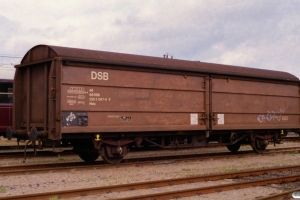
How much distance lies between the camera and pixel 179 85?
1387 cm

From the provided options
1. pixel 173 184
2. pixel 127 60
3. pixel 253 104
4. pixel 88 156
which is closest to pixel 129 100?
pixel 127 60

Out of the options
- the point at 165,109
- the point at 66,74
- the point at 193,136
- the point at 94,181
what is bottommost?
the point at 94,181

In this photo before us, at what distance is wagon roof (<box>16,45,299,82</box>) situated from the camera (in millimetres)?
11641

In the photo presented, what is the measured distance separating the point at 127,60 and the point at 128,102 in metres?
1.30

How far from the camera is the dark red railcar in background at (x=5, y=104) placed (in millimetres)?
16938

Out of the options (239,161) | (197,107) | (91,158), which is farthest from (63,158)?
(239,161)

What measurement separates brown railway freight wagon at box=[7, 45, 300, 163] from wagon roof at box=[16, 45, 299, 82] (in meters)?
0.03

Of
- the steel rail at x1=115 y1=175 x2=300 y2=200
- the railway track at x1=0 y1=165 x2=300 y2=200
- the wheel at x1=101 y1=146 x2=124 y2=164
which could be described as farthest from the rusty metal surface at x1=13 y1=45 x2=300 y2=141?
the steel rail at x1=115 y1=175 x2=300 y2=200

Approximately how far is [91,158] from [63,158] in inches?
73.1

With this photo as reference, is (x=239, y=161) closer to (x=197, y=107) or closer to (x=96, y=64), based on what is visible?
(x=197, y=107)

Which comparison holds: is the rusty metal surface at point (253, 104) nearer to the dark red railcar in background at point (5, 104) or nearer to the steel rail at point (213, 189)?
the steel rail at point (213, 189)

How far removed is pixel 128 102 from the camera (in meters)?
12.6

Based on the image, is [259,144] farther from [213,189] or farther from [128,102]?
[213,189]

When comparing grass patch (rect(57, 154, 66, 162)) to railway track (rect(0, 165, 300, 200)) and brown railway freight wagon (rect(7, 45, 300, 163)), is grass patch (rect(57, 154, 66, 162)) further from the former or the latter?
railway track (rect(0, 165, 300, 200))
